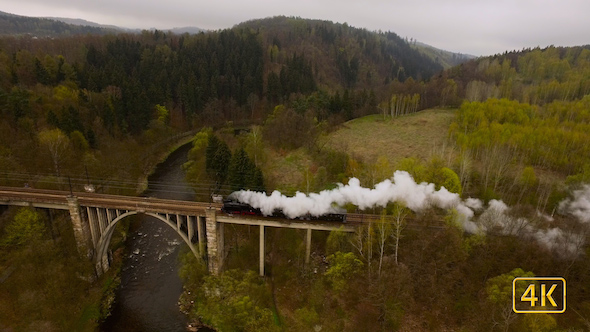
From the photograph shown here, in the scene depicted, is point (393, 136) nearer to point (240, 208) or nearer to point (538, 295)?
point (240, 208)

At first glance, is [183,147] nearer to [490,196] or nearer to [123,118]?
[123,118]

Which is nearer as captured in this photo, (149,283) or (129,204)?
(129,204)

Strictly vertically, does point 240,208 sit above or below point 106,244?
above

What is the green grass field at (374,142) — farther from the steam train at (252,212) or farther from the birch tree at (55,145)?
the birch tree at (55,145)

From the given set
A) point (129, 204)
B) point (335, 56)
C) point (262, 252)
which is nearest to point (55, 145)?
point (129, 204)

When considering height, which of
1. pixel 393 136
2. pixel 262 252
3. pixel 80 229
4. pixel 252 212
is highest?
pixel 252 212

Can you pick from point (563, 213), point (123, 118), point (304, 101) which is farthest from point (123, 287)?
point (304, 101)
